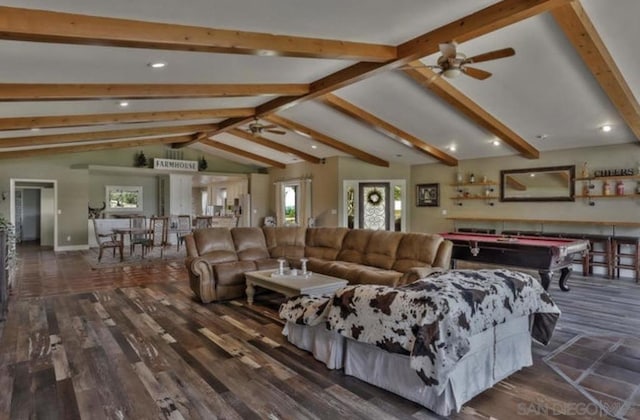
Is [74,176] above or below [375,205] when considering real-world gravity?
above

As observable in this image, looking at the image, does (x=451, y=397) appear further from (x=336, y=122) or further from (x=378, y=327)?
(x=336, y=122)

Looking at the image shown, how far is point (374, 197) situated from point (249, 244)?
5.27m

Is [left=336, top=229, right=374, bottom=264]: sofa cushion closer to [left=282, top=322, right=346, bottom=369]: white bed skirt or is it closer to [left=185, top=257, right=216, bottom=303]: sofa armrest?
[left=185, top=257, right=216, bottom=303]: sofa armrest

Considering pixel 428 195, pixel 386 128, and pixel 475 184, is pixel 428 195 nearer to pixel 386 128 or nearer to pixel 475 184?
pixel 475 184

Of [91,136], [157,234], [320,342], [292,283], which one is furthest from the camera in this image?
[157,234]

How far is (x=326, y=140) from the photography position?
353 inches

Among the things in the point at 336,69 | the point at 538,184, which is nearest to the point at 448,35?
the point at 336,69

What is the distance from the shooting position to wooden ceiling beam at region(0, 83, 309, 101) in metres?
4.09

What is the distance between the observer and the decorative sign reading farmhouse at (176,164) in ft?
A: 38.0

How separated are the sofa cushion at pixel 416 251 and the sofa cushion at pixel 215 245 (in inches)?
95.5

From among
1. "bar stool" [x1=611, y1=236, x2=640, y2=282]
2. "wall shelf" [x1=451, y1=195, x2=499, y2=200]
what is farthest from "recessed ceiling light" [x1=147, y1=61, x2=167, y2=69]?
"bar stool" [x1=611, y1=236, x2=640, y2=282]

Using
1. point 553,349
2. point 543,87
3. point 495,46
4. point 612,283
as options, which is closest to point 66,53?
point 495,46

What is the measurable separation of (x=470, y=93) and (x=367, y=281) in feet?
10.8

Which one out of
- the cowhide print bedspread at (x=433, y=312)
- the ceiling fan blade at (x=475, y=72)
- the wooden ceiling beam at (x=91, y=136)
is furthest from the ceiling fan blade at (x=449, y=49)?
the wooden ceiling beam at (x=91, y=136)
